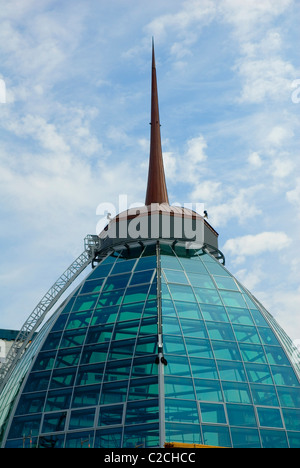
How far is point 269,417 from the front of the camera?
47.8 metres

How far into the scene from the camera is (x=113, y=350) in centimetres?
5056

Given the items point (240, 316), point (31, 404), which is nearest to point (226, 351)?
point (240, 316)

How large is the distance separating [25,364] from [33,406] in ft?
21.3

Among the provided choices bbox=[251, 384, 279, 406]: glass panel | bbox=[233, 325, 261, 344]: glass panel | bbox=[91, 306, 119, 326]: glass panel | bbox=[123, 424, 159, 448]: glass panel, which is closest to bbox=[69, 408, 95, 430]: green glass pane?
bbox=[123, 424, 159, 448]: glass panel

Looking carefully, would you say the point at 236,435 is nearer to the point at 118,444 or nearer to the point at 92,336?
the point at 118,444

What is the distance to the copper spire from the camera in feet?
225

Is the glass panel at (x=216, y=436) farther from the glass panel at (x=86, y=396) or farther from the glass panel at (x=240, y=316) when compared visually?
the glass panel at (x=240, y=316)

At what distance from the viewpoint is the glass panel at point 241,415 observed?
4662 cm

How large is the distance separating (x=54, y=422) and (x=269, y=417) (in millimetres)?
Answer: 14487

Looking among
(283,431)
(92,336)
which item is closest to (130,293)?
(92,336)

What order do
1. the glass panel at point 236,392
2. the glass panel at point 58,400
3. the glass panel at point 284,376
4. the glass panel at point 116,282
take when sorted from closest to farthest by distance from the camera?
the glass panel at point 236,392 → the glass panel at point 58,400 → the glass panel at point 284,376 → the glass panel at point 116,282

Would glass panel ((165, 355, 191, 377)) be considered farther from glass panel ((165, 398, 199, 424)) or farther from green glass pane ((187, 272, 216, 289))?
green glass pane ((187, 272, 216, 289))

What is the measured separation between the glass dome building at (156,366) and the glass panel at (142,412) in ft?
0.23

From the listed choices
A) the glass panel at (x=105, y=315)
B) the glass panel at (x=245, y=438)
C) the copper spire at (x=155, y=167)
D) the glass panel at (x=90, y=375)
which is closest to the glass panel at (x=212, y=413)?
the glass panel at (x=245, y=438)
